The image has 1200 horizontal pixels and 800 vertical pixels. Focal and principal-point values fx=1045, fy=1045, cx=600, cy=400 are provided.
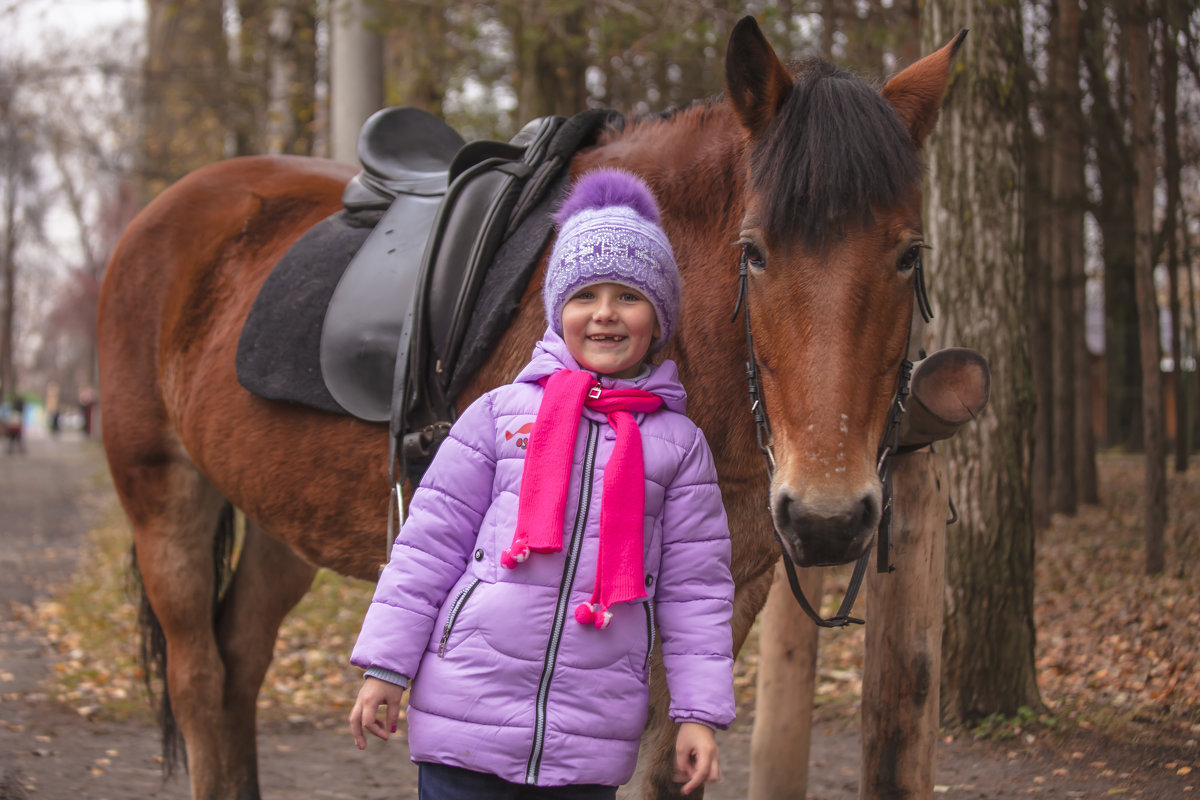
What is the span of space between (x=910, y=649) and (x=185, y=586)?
8.33ft

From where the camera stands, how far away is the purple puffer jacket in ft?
6.50

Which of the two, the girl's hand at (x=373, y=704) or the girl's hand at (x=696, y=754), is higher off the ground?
the girl's hand at (x=373, y=704)

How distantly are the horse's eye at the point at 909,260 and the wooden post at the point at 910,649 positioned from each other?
1.01 metres

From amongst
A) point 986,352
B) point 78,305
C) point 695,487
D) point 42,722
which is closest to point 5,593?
point 42,722

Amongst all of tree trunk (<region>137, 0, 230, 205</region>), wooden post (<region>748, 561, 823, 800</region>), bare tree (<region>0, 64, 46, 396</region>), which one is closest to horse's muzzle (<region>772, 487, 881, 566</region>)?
wooden post (<region>748, 561, 823, 800</region>)

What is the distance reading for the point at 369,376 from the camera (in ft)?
10.1

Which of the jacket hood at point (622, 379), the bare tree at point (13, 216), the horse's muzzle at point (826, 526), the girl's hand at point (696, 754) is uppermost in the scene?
the bare tree at point (13, 216)

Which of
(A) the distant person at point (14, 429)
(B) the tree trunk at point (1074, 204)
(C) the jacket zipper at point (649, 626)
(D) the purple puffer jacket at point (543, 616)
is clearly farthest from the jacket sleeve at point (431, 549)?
(A) the distant person at point (14, 429)

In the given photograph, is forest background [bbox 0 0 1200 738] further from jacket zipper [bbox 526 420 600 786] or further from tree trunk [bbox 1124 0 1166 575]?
jacket zipper [bbox 526 420 600 786]

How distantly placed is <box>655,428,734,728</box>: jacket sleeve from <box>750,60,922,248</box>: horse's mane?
0.51 m

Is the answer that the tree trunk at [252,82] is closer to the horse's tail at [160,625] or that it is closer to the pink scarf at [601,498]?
the horse's tail at [160,625]

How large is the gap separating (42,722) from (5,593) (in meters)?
4.80

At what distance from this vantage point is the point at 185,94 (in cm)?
1567

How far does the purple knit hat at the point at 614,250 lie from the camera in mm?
2092
